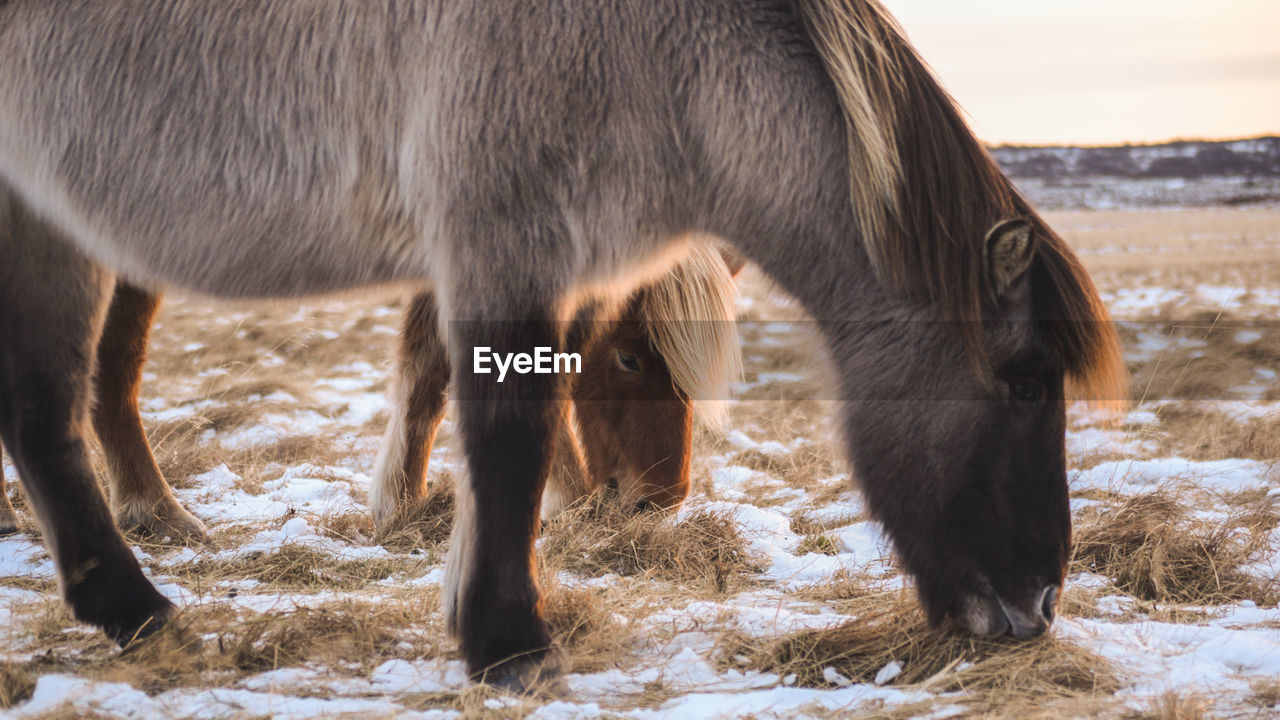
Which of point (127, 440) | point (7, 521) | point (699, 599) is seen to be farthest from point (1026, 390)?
point (7, 521)

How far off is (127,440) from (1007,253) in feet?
11.9

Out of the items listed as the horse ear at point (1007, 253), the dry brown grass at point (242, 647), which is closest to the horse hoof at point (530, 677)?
the dry brown grass at point (242, 647)

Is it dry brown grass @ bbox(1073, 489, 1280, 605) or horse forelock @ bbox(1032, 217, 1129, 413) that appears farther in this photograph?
dry brown grass @ bbox(1073, 489, 1280, 605)

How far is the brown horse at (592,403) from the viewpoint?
3.82m

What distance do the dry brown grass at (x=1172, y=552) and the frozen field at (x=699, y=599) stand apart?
12 mm

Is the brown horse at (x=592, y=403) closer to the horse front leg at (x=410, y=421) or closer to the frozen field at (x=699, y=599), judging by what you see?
the horse front leg at (x=410, y=421)

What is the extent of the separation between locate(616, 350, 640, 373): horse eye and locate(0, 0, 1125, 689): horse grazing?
126cm

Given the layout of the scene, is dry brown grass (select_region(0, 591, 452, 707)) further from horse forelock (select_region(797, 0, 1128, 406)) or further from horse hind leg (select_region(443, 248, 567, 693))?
horse forelock (select_region(797, 0, 1128, 406))

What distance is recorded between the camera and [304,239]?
2.64 meters

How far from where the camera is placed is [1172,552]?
3.46m

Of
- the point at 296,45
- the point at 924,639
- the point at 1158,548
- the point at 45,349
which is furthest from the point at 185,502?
the point at 1158,548

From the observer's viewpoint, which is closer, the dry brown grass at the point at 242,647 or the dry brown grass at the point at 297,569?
the dry brown grass at the point at 242,647

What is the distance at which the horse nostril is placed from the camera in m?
2.49

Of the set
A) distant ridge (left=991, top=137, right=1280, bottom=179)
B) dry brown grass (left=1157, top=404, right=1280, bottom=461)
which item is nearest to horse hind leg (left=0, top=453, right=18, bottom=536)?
dry brown grass (left=1157, top=404, right=1280, bottom=461)
